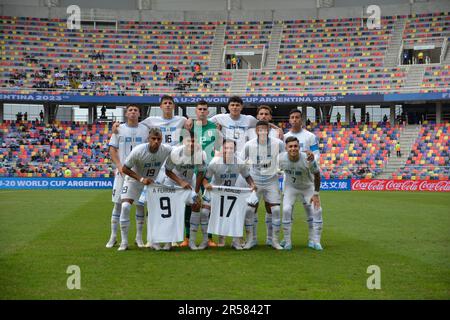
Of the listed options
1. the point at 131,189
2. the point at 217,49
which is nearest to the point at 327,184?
the point at 217,49

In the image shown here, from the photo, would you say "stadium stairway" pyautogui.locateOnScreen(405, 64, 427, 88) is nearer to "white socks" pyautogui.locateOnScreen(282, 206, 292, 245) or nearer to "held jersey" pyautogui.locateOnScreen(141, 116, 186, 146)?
"held jersey" pyautogui.locateOnScreen(141, 116, 186, 146)

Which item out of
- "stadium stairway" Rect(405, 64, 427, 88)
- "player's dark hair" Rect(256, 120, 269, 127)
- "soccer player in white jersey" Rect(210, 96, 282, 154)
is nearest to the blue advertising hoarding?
"stadium stairway" Rect(405, 64, 427, 88)

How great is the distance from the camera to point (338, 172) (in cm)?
3947

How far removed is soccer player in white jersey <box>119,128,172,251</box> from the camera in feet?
32.2

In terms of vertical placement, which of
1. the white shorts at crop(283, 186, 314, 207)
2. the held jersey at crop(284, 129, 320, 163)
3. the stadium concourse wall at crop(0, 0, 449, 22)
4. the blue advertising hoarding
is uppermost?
the stadium concourse wall at crop(0, 0, 449, 22)

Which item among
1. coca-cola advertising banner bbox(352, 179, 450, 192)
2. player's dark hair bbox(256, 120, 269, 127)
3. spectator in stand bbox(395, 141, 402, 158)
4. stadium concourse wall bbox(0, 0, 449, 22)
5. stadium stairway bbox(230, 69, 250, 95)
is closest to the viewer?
player's dark hair bbox(256, 120, 269, 127)

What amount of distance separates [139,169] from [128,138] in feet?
3.35

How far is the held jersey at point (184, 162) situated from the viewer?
10.1 meters

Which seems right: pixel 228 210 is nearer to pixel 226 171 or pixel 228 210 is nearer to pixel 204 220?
pixel 204 220

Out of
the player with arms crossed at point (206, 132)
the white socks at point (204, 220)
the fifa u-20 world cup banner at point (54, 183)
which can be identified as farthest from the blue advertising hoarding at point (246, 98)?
the white socks at point (204, 220)

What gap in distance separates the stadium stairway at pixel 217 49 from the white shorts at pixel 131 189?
1580 inches
